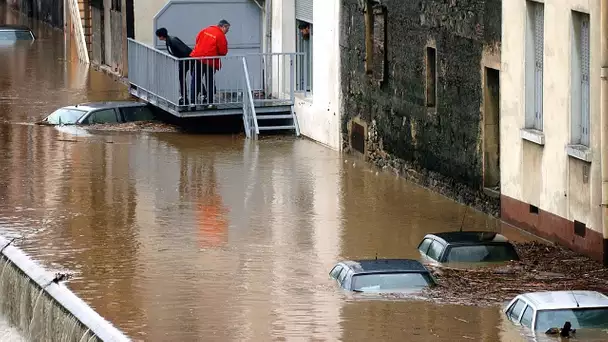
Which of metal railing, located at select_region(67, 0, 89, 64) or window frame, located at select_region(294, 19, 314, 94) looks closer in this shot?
window frame, located at select_region(294, 19, 314, 94)

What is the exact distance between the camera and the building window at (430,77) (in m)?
26.1

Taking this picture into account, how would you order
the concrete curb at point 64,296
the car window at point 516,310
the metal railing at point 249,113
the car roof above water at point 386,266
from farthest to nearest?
the metal railing at point 249,113, the car roof above water at point 386,266, the concrete curb at point 64,296, the car window at point 516,310

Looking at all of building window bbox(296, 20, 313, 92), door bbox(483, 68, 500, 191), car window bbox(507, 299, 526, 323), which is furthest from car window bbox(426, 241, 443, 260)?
building window bbox(296, 20, 313, 92)

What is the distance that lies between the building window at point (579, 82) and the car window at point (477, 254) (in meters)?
1.85

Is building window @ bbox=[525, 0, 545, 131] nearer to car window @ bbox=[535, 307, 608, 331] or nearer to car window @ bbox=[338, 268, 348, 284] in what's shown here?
car window @ bbox=[338, 268, 348, 284]

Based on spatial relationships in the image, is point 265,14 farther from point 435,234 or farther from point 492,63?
point 435,234

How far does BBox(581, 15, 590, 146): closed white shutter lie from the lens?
2052 centimetres

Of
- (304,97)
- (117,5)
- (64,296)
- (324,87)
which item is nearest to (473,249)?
(64,296)

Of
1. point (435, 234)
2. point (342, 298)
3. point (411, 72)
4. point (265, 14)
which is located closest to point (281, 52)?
point (265, 14)

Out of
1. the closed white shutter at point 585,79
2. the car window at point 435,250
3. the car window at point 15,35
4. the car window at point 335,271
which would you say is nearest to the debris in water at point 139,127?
the car window at point 435,250

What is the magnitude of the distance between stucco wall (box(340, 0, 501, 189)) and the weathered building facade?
96 centimetres

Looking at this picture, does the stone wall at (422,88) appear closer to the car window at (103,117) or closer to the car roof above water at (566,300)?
the car window at (103,117)

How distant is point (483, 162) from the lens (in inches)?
939

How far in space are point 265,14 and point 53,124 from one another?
514 centimetres
